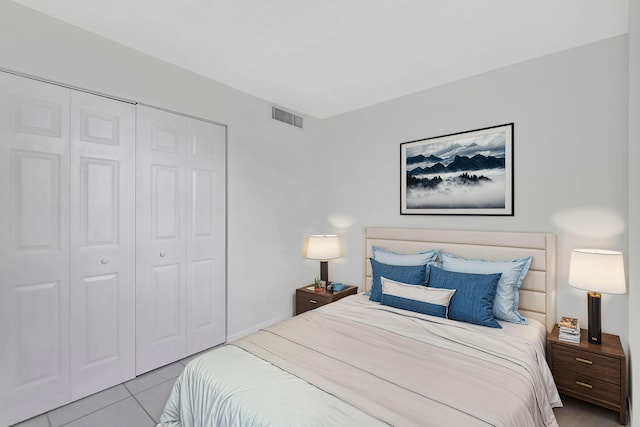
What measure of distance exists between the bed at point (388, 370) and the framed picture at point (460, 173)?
1.19 feet

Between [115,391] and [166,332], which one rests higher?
[166,332]

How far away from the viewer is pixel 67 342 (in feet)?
6.97

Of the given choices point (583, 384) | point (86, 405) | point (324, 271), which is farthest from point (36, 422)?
point (583, 384)

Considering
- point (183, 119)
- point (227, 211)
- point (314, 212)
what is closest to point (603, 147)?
point (314, 212)

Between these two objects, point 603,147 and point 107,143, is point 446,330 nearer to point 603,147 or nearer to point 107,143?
point 603,147

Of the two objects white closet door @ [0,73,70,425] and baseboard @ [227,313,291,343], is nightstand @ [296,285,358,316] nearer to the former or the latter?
baseboard @ [227,313,291,343]

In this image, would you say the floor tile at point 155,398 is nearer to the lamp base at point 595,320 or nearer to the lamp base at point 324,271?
the lamp base at point 324,271

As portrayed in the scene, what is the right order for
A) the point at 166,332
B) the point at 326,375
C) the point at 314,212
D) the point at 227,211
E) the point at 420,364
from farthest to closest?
the point at 314,212 → the point at 227,211 → the point at 166,332 → the point at 420,364 → the point at 326,375

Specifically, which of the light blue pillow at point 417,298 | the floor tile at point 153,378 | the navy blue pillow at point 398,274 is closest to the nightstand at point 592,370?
the light blue pillow at point 417,298

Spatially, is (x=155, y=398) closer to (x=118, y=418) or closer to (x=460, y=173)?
(x=118, y=418)

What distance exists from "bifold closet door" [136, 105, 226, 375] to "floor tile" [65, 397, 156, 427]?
0.41 m

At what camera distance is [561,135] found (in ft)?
7.79

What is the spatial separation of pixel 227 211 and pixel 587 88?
315 cm

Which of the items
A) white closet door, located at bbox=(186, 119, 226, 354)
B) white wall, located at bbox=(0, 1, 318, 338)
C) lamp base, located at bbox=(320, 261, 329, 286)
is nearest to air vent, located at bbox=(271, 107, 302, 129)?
white wall, located at bbox=(0, 1, 318, 338)
